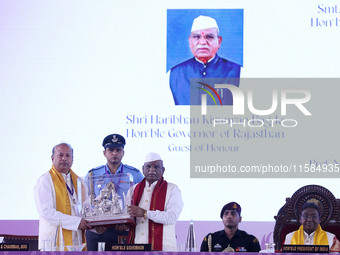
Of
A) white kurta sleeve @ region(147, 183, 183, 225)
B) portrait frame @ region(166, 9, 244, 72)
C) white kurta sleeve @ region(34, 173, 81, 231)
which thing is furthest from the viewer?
portrait frame @ region(166, 9, 244, 72)

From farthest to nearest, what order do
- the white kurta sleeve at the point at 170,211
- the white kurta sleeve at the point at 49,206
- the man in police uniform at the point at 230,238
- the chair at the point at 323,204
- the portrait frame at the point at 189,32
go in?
1. the portrait frame at the point at 189,32
2. the chair at the point at 323,204
3. the man in police uniform at the point at 230,238
4. the white kurta sleeve at the point at 170,211
5. the white kurta sleeve at the point at 49,206

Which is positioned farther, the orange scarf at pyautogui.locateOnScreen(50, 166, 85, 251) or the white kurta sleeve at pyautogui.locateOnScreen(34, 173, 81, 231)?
the orange scarf at pyautogui.locateOnScreen(50, 166, 85, 251)

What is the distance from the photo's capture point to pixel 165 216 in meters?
5.23

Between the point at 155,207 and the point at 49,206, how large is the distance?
78 cm

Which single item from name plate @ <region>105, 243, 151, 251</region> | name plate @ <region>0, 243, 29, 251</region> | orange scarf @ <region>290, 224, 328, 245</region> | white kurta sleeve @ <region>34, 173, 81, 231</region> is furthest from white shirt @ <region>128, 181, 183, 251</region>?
name plate @ <region>0, 243, 29, 251</region>

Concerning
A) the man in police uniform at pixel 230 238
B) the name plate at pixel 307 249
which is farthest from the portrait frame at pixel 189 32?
the name plate at pixel 307 249

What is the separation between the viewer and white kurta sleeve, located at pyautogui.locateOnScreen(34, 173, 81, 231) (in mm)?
4965

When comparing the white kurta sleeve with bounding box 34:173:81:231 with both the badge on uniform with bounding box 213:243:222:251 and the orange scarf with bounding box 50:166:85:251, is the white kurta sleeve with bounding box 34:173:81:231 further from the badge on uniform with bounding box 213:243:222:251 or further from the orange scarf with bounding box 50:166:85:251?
the badge on uniform with bounding box 213:243:222:251

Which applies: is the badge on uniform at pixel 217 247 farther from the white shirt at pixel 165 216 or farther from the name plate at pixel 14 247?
the name plate at pixel 14 247

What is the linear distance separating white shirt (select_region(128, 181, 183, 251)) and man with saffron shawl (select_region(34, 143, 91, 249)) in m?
0.43

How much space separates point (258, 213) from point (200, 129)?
2.97ft

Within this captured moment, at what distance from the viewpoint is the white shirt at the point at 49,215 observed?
16.3 feet

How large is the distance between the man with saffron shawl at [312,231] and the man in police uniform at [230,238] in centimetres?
33

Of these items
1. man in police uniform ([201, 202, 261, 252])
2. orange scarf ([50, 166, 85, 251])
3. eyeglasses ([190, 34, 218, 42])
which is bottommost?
man in police uniform ([201, 202, 261, 252])
